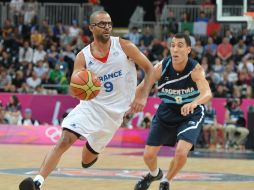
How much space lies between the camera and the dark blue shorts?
962cm

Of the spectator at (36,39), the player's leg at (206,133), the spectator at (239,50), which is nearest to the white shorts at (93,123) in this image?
the player's leg at (206,133)

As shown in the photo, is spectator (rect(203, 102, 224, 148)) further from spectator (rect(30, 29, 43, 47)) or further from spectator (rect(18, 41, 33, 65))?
spectator (rect(30, 29, 43, 47))

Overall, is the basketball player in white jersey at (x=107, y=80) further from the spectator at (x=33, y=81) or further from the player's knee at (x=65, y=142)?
the spectator at (x=33, y=81)

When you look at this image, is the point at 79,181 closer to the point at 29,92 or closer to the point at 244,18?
the point at 244,18

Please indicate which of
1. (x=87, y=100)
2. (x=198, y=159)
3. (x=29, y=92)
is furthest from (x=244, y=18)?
(x=87, y=100)

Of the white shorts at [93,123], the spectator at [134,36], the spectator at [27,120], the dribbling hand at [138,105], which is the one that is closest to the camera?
the dribbling hand at [138,105]

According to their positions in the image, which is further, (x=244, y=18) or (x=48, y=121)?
(x=48, y=121)

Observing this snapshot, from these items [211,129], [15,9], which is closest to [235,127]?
[211,129]

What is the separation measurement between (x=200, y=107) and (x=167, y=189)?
3.99 feet

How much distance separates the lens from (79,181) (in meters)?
11.1

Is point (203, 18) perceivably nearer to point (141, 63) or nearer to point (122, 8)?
point (122, 8)

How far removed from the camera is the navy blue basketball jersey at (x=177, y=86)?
9.68 metres

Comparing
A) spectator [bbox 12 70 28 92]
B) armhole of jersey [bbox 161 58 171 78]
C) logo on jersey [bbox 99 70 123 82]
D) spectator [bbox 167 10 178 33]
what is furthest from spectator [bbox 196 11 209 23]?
logo on jersey [bbox 99 70 123 82]

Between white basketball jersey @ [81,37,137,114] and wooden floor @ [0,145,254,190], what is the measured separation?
5.07ft
